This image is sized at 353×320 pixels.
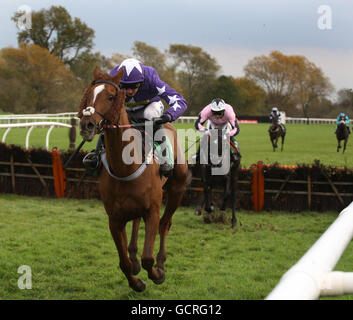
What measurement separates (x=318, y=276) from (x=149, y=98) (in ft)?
11.8

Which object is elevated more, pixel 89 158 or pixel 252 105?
pixel 252 105

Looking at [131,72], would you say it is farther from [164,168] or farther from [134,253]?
[134,253]

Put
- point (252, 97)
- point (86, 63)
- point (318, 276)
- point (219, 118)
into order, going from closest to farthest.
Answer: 1. point (318, 276)
2. point (219, 118)
3. point (86, 63)
4. point (252, 97)

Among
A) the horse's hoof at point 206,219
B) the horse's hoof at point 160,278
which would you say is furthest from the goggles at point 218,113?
the horse's hoof at point 160,278

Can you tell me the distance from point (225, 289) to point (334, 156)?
14329 millimetres

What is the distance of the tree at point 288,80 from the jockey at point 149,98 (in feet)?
166

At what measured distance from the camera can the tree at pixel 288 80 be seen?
55406 mm

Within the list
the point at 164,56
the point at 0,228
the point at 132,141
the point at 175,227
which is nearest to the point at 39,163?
the point at 0,228

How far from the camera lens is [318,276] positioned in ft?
2.93

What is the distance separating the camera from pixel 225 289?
16.9 feet

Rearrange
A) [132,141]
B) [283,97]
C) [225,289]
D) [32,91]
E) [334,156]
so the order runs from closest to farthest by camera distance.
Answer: [132,141]
[225,289]
[334,156]
[32,91]
[283,97]

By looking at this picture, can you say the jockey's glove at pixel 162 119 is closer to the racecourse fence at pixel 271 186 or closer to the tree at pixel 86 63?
the racecourse fence at pixel 271 186

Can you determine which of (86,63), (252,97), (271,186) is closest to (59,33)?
(86,63)

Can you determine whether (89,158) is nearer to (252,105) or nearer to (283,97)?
(252,105)
